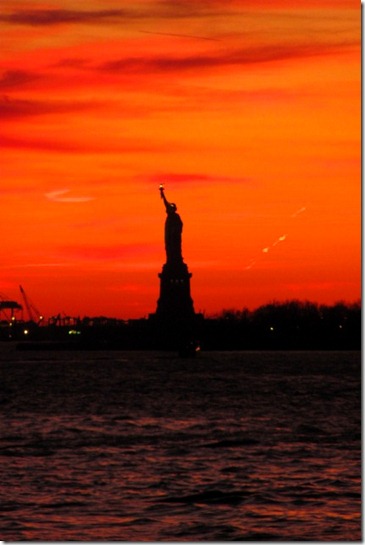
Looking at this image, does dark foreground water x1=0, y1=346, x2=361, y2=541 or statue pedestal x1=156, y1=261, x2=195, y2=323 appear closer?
dark foreground water x1=0, y1=346, x2=361, y2=541

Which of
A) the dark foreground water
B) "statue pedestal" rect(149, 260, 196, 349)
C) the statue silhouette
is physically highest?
the statue silhouette

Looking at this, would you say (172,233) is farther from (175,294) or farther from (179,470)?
(179,470)

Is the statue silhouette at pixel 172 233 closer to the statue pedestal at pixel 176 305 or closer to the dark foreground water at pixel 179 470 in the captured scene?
the statue pedestal at pixel 176 305

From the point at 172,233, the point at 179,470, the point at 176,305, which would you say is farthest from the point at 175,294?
the point at 179,470

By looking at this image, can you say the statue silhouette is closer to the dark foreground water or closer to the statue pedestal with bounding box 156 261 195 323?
the statue pedestal with bounding box 156 261 195 323

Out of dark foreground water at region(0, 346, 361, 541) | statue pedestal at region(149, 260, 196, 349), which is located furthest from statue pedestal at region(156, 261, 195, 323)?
dark foreground water at region(0, 346, 361, 541)

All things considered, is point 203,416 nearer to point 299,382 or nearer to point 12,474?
point 12,474

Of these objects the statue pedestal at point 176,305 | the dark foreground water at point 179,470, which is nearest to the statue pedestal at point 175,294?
the statue pedestal at point 176,305
